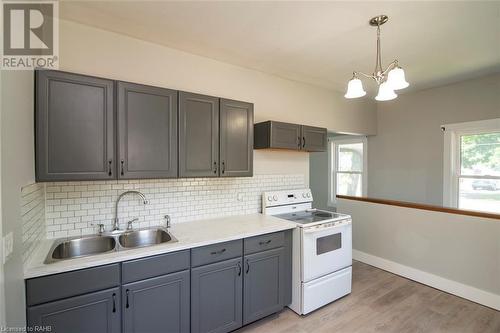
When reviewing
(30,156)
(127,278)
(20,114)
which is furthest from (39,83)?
(127,278)

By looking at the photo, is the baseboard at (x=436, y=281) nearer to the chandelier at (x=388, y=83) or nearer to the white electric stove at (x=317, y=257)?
the white electric stove at (x=317, y=257)

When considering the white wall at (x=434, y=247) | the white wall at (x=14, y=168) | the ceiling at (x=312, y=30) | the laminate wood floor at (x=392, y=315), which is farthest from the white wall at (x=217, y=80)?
the laminate wood floor at (x=392, y=315)

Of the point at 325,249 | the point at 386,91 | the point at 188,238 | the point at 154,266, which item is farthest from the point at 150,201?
the point at 386,91

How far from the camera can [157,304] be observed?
1.78m

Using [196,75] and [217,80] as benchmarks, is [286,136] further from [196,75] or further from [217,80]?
[196,75]

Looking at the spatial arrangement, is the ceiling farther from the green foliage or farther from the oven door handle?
the oven door handle

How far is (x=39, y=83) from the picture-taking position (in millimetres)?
1619

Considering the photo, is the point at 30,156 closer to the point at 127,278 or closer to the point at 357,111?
the point at 127,278

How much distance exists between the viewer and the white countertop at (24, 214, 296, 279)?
147cm

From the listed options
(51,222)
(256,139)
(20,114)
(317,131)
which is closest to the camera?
(20,114)

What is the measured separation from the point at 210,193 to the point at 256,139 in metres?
0.87

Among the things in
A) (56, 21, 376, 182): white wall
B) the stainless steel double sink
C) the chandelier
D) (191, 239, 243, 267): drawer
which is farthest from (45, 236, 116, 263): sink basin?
the chandelier

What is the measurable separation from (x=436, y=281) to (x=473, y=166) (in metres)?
1.74

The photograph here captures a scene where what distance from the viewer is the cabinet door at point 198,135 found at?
2.21 meters
